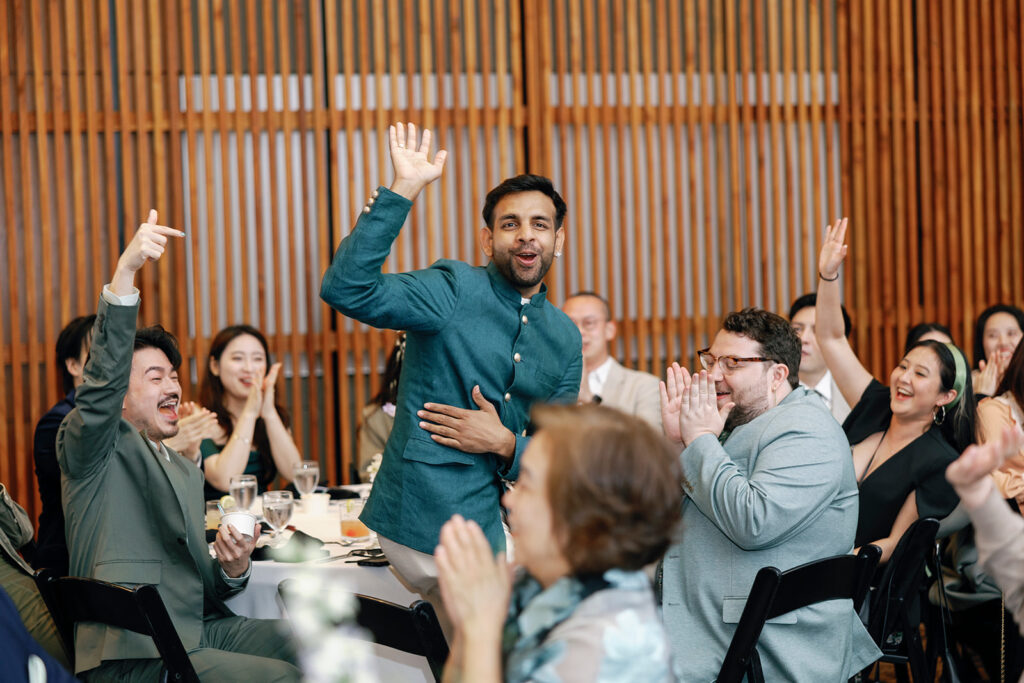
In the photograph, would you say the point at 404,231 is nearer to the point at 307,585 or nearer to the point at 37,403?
the point at 37,403

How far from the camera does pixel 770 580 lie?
2.42 m

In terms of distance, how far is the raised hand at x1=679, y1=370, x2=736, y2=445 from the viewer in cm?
279

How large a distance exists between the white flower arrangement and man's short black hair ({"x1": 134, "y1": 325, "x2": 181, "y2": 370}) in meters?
2.03

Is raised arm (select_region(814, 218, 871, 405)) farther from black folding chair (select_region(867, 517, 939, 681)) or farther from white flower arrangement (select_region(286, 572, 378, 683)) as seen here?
white flower arrangement (select_region(286, 572, 378, 683))

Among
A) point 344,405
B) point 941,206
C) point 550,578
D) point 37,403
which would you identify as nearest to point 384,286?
point 550,578

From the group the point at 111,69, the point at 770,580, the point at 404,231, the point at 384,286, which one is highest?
the point at 111,69

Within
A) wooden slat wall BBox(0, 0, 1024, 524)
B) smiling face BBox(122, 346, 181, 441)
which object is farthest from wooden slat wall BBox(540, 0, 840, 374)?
smiling face BBox(122, 346, 181, 441)

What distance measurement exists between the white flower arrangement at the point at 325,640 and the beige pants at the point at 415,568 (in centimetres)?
125

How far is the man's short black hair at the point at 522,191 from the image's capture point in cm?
264

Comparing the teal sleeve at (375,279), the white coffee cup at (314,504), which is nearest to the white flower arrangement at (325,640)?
the teal sleeve at (375,279)

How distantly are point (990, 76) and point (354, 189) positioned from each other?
14.1ft

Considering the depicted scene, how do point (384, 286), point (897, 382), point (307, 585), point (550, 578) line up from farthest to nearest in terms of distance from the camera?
point (897, 382) → point (384, 286) → point (550, 578) → point (307, 585)

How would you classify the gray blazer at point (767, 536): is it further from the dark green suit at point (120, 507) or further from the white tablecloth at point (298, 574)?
the dark green suit at point (120, 507)

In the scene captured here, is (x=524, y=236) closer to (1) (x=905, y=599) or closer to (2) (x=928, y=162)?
(1) (x=905, y=599)
